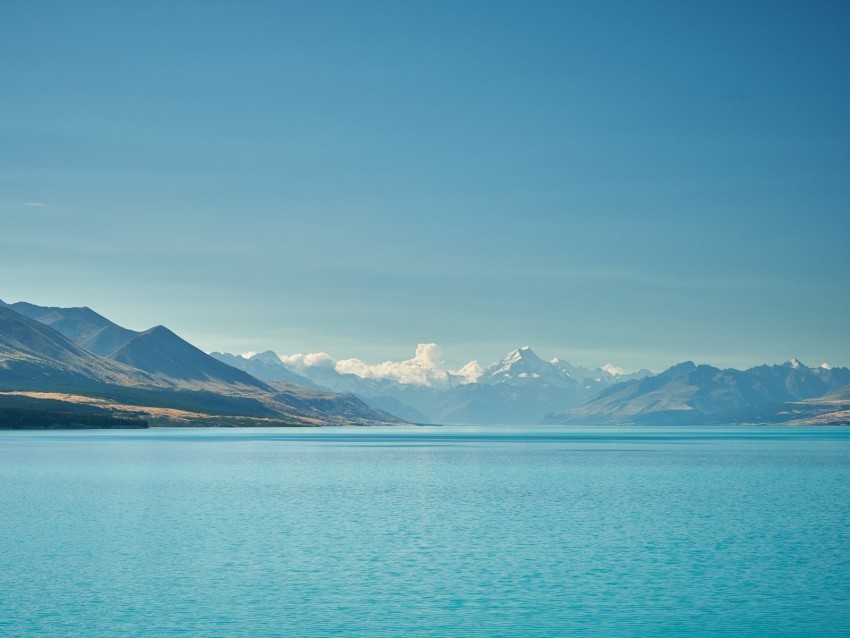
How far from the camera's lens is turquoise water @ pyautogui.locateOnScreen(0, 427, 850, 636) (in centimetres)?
4219

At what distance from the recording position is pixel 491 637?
1531 inches

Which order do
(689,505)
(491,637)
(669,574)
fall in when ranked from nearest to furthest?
1. (491,637)
2. (669,574)
3. (689,505)

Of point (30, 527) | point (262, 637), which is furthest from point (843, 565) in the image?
point (30, 527)

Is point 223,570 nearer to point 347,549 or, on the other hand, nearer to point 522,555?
point 347,549

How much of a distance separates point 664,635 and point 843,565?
74.4ft

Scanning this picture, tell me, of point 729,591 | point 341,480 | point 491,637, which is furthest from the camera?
point 341,480

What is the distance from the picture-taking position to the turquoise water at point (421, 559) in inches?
1661

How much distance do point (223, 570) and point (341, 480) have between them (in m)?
70.4

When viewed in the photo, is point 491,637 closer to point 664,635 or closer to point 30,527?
point 664,635

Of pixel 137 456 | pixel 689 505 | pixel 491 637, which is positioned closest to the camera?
pixel 491 637

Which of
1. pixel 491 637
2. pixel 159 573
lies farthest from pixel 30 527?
pixel 491 637

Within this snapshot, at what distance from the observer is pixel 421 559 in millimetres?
58062

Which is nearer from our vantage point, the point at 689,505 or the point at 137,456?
the point at 689,505

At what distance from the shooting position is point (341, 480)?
124375 mm
